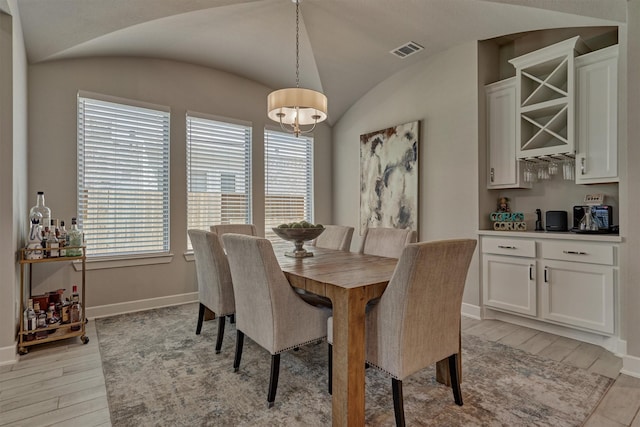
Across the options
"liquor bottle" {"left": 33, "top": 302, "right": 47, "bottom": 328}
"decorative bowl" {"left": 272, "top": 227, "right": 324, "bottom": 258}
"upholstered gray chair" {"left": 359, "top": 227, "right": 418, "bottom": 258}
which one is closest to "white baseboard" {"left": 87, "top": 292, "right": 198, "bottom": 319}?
"liquor bottle" {"left": 33, "top": 302, "right": 47, "bottom": 328}

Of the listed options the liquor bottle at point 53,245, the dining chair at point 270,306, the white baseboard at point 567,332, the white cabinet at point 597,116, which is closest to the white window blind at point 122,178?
the liquor bottle at point 53,245

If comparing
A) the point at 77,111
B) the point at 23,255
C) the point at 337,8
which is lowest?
the point at 23,255

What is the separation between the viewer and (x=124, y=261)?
356 centimetres

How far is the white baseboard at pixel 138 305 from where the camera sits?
11.2 feet

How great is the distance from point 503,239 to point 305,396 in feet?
7.91

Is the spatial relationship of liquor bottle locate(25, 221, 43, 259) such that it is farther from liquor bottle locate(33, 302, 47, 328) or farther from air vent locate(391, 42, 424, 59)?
air vent locate(391, 42, 424, 59)

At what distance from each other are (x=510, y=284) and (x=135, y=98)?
438 cm

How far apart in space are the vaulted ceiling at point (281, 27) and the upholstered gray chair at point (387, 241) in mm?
1976

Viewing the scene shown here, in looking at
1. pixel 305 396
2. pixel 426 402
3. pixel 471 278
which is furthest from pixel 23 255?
pixel 471 278

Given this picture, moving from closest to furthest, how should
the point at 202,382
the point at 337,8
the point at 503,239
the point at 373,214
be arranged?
the point at 202,382 < the point at 337,8 < the point at 503,239 < the point at 373,214

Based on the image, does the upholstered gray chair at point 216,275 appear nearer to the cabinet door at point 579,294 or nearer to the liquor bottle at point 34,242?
the liquor bottle at point 34,242

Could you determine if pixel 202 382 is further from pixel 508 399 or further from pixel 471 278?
pixel 471 278

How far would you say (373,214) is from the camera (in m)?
4.59

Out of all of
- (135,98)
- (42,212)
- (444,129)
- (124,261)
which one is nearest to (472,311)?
(444,129)
